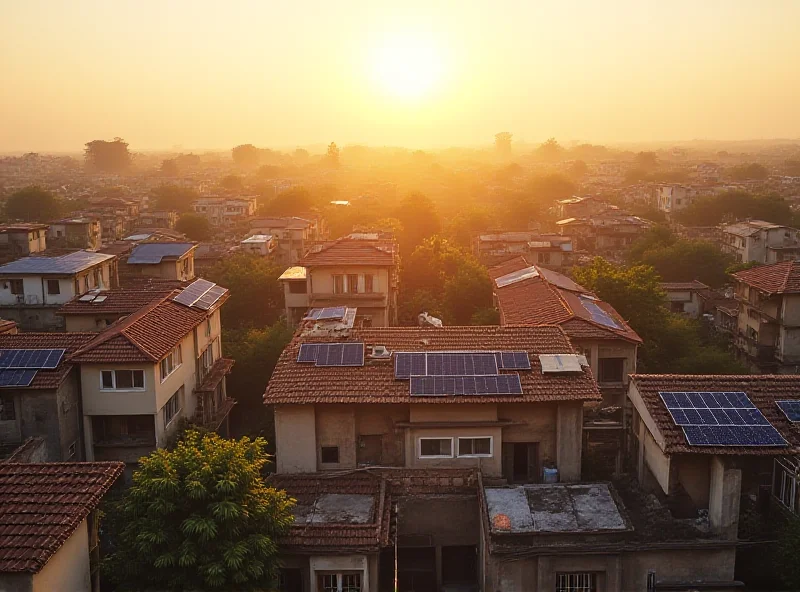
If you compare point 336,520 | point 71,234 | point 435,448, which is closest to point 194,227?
point 71,234

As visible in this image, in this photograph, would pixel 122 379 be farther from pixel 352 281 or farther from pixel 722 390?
pixel 722 390

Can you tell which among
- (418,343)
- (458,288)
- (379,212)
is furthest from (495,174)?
(418,343)

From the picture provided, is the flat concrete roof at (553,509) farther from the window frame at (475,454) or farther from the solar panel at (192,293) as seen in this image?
the solar panel at (192,293)

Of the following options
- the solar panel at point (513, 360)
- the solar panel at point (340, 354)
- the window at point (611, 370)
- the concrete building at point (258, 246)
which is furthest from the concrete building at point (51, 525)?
the concrete building at point (258, 246)

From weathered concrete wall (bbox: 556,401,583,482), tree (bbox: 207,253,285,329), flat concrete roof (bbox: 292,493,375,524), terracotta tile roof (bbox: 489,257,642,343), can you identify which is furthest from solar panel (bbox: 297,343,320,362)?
tree (bbox: 207,253,285,329)

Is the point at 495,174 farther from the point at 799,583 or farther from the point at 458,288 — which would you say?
the point at 799,583

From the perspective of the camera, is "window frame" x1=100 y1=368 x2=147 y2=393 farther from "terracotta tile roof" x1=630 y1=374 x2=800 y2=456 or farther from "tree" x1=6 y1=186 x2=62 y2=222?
"tree" x1=6 y1=186 x2=62 y2=222
